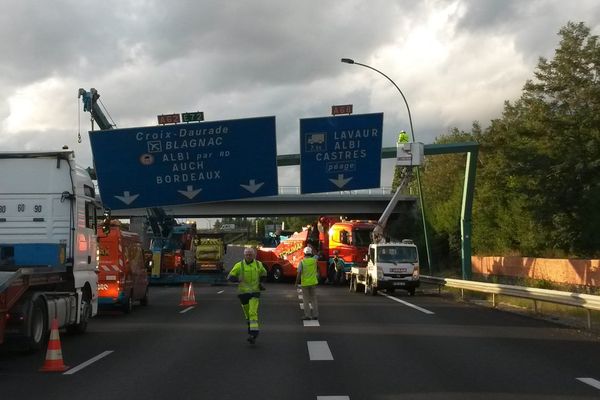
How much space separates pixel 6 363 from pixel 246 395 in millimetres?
4802

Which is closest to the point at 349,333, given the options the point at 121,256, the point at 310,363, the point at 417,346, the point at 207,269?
the point at 417,346

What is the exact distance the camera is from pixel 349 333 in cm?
1492

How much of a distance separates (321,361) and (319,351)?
1120mm

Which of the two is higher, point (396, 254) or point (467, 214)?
point (467, 214)

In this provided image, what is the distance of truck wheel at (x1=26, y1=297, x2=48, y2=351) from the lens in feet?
40.0

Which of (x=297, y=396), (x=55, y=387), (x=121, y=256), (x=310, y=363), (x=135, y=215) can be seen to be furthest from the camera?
(x=135, y=215)

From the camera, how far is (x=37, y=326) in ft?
41.5

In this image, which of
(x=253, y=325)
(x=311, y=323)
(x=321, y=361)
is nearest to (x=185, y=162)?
(x=311, y=323)

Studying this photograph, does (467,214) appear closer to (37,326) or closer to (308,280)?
(308,280)

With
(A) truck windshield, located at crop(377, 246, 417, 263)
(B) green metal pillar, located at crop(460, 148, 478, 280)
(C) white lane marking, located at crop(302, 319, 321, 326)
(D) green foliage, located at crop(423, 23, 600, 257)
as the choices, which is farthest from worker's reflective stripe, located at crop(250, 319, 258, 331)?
(D) green foliage, located at crop(423, 23, 600, 257)

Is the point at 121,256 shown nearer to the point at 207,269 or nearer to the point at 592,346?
the point at 592,346

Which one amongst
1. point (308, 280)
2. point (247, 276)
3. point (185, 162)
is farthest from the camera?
point (185, 162)

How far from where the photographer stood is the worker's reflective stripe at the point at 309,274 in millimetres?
17250

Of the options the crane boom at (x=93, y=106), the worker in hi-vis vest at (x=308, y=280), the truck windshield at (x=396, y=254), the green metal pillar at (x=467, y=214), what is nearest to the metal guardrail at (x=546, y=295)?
the truck windshield at (x=396, y=254)
